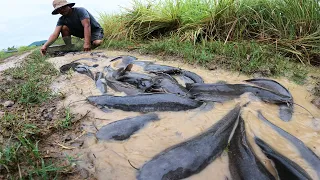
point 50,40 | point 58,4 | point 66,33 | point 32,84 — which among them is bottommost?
point 32,84

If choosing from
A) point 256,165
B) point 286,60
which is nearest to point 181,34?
point 286,60

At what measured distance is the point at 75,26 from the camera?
22.9ft

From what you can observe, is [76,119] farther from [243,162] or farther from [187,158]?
[243,162]

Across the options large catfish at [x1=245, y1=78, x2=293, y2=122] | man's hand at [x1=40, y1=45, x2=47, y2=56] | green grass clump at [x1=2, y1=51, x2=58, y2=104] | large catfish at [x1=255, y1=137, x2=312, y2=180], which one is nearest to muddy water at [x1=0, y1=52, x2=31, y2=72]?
man's hand at [x1=40, y1=45, x2=47, y2=56]

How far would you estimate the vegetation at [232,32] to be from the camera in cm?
440

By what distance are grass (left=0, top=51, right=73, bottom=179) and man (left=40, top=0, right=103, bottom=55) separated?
2.71m

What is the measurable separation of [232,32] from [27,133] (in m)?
4.25

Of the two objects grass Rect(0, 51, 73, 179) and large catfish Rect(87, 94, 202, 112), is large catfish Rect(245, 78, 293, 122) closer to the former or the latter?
large catfish Rect(87, 94, 202, 112)

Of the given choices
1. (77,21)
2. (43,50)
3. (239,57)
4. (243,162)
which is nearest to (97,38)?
(77,21)

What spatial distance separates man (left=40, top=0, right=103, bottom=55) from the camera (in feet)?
21.2

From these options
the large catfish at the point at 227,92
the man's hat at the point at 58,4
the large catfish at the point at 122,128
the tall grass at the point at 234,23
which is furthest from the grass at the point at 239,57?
the man's hat at the point at 58,4

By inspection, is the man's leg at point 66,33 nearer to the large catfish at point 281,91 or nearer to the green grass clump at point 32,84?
the green grass clump at point 32,84

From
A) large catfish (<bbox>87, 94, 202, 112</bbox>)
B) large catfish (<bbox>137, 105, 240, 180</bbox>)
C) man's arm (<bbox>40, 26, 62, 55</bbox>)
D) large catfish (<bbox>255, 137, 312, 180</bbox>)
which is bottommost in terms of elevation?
large catfish (<bbox>255, 137, 312, 180</bbox>)

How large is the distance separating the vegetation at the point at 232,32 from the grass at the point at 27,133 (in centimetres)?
244
